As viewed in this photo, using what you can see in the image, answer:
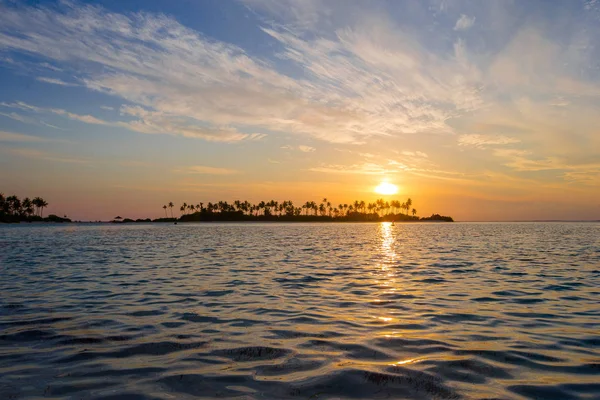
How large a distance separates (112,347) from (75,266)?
803 inches

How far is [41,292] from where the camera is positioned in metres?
17.2

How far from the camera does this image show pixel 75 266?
27.0 metres

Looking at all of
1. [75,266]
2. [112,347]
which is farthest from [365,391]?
[75,266]

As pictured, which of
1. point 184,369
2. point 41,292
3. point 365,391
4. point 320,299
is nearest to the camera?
point 365,391

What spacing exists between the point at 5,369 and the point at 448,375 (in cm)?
842

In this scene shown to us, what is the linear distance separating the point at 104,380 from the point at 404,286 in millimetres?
14419

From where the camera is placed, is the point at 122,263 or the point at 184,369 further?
the point at 122,263

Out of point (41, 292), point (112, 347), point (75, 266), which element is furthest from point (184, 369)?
point (75, 266)

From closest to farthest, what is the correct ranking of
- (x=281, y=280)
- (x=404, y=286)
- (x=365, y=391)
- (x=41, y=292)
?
(x=365, y=391) < (x=41, y=292) < (x=404, y=286) < (x=281, y=280)

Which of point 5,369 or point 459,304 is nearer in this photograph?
point 5,369

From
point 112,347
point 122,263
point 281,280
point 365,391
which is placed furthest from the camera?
point 122,263

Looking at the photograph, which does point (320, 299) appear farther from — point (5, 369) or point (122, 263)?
point (122, 263)

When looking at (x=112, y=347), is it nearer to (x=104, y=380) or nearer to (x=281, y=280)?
(x=104, y=380)

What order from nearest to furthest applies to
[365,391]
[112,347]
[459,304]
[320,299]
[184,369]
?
[365,391], [184,369], [112,347], [459,304], [320,299]
